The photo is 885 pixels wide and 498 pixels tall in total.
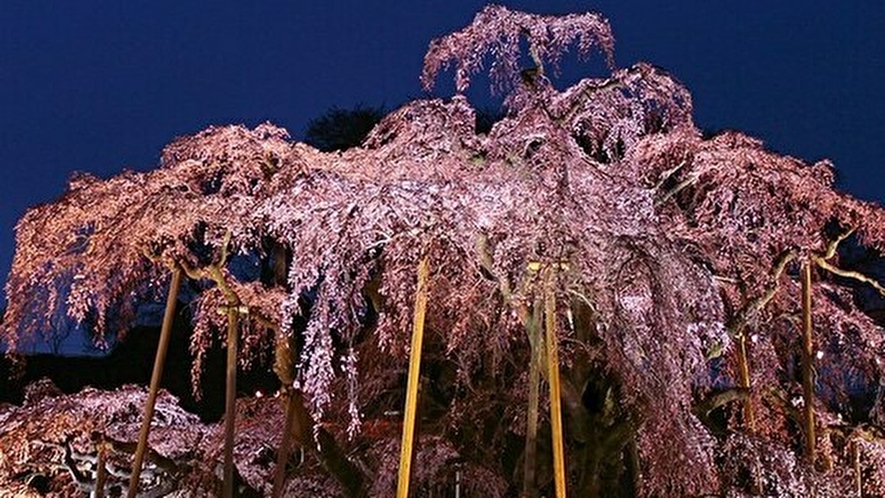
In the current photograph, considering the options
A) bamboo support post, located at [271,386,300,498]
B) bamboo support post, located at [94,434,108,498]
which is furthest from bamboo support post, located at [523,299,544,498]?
bamboo support post, located at [94,434,108,498]

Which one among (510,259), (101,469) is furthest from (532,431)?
(101,469)

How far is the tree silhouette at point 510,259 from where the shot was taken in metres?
6.57

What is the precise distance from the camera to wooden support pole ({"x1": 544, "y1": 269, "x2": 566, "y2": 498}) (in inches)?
234

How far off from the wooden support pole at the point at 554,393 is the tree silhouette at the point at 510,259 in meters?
0.02

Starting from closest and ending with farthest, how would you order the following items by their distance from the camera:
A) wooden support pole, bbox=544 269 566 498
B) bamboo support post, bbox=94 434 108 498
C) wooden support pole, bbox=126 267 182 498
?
wooden support pole, bbox=544 269 566 498 < wooden support pole, bbox=126 267 182 498 < bamboo support post, bbox=94 434 108 498

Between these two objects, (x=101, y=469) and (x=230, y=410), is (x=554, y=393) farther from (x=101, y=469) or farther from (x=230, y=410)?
(x=101, y=469)

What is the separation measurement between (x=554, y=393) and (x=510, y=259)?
1134 mm

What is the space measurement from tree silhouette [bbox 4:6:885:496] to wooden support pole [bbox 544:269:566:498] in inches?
1.0

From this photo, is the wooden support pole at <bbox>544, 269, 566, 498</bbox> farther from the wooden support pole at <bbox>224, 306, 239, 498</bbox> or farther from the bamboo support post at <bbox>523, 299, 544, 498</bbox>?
the wooden support pole at <bbox>224, 306, 239, 498</bbox>

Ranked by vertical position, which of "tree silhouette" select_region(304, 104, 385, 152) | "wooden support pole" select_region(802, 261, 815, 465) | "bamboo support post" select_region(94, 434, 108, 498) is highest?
"tree silhouette" select_region(304, 104, 385, 152)

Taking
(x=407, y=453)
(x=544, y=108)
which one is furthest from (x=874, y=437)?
(x=407, y=453)

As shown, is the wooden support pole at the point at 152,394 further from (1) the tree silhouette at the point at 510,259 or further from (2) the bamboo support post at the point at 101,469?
(2) the bamboo support post at the point at 101,469

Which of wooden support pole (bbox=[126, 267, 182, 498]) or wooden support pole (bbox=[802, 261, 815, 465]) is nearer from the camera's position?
wooden support pole (bbox=[126, 267, 182, 498])

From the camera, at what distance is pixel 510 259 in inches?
274
